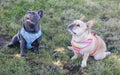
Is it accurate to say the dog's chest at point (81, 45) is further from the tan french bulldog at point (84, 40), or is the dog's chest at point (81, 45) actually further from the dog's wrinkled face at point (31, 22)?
the dog's wrinkled face at point (31, 22)

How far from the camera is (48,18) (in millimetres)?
7637

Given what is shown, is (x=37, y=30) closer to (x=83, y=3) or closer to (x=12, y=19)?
(x=12, y=19)

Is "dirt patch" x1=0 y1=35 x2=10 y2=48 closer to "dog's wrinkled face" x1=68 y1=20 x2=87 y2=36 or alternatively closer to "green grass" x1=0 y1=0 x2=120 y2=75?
"green grass" x1=0 y1=0 x2=120 y2=75

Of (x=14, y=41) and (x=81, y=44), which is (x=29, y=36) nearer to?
(x=14, y=41)

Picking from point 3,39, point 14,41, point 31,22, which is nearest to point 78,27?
point 31,22

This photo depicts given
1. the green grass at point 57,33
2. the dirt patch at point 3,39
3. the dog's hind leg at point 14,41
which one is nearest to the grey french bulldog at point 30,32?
the dog's hind leg at point 14,41

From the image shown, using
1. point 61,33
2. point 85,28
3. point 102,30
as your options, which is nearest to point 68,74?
point 85,28

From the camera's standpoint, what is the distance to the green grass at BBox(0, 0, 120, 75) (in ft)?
19.1

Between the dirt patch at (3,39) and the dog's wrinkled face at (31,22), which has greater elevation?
the dog's wrinkled face at (31,22)

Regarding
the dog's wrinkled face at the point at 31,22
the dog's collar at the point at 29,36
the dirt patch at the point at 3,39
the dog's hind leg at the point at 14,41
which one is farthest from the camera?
the dirt patch at the point at 3,39

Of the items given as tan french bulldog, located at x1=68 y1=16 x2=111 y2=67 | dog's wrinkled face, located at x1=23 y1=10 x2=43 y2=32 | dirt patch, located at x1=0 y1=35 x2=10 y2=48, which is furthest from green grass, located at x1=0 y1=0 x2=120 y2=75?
dog's wrinkled face, located at x1=23 y1=10 x2=43 y2=32

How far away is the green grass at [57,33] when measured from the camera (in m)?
5.82

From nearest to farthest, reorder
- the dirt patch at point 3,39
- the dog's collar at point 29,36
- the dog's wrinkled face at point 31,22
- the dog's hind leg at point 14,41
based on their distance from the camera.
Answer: the dog's wrinkled face at point 31,22
the dog's collar at point 29,36
the dog's hind leg at point 14,41
the dirt patch at point 3,39

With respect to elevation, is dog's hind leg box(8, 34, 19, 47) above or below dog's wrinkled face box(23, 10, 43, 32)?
below
